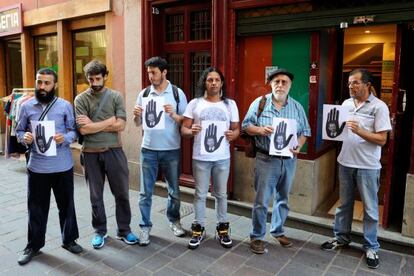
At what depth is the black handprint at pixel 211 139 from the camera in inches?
154

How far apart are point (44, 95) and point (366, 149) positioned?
3224 millimetres

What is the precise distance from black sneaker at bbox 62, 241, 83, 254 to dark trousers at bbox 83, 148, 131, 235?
27 centimetres

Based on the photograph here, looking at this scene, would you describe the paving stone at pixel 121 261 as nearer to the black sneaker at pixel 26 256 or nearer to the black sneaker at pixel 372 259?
the black sneaker at pixel 26 256

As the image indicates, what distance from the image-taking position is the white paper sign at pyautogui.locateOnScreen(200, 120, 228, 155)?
391 cm

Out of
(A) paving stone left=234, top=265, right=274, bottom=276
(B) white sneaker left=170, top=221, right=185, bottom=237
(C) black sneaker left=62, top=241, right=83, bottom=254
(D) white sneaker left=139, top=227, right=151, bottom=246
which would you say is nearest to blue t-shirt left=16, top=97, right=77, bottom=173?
(C) black sneaker left=62, top=241, right=83, bottom=254

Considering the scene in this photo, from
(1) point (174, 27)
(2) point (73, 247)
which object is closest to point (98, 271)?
(2) point (73, 247)

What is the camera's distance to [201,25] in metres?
5.61

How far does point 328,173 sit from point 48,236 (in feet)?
12.5

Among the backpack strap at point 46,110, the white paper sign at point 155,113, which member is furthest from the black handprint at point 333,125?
the backpack strap at point 46,110

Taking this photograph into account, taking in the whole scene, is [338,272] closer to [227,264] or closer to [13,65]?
[227,264]

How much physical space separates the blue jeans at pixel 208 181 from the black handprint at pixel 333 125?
110 cm

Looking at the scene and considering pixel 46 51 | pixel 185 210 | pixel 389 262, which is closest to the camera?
pixel 389 262

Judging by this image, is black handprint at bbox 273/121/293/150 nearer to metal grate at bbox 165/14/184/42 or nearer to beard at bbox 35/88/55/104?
→ beard at bbox 35/88/55/104

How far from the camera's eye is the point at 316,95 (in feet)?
15.2
